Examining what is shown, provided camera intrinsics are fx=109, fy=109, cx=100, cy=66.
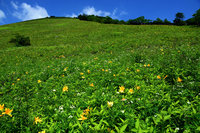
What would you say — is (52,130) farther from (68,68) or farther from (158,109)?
(68,68)

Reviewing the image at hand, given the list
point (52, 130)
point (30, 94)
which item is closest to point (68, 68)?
point (30, 94)

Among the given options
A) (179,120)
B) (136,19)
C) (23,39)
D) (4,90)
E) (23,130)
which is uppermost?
(136,19)

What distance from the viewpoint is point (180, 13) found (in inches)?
2108

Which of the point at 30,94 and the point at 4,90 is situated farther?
the point at 4,90

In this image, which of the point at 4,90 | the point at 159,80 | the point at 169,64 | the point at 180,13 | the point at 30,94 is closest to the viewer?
the point at 159,80

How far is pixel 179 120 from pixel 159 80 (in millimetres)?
2017

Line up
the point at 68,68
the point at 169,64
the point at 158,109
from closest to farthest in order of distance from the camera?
the point at 158,109
the point at 169,64
the point at 68,68

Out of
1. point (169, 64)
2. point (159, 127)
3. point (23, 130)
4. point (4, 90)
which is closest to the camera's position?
point (159, 127)

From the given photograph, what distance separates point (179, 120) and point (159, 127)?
1.81ft

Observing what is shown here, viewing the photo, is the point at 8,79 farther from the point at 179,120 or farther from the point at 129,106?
the point at 179,120

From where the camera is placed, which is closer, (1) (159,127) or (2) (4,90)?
(1) (159,127)

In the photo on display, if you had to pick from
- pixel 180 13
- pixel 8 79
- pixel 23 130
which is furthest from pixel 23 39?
pixel 180 13

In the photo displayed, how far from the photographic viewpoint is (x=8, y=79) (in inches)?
277

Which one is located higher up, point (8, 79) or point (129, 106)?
point (129, 106)
